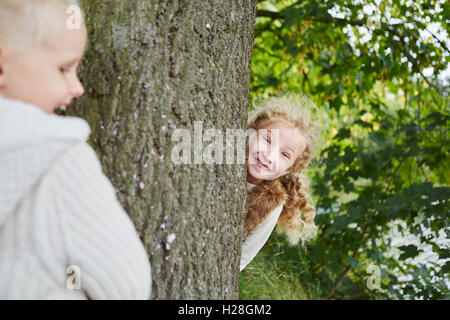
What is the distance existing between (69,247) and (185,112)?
532 millimetres

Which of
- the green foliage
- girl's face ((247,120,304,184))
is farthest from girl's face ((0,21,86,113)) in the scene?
the green foliage

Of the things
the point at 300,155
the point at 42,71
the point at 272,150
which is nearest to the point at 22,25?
the point at 42,71

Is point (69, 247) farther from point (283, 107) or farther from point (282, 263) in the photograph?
point (282, 263)

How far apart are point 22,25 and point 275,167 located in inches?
47.7

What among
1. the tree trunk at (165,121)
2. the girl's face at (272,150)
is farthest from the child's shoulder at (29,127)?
the girl's face at (272,150)

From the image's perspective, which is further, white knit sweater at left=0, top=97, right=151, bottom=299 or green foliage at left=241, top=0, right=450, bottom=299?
green foliage at left=241, top=0, right=450, bottom=299

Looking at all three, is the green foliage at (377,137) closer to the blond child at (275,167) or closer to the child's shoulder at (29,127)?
the blond child at (275,167)

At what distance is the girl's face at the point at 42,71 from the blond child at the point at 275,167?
996 mm

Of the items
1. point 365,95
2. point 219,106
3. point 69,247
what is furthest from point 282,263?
point 69,247

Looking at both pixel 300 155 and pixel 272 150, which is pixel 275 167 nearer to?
pixel 272 150

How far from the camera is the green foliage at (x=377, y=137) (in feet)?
10.3

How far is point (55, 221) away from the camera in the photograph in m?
0.98

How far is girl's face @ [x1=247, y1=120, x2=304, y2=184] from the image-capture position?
75.0 inches

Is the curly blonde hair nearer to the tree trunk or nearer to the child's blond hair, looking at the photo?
the tree trunk
